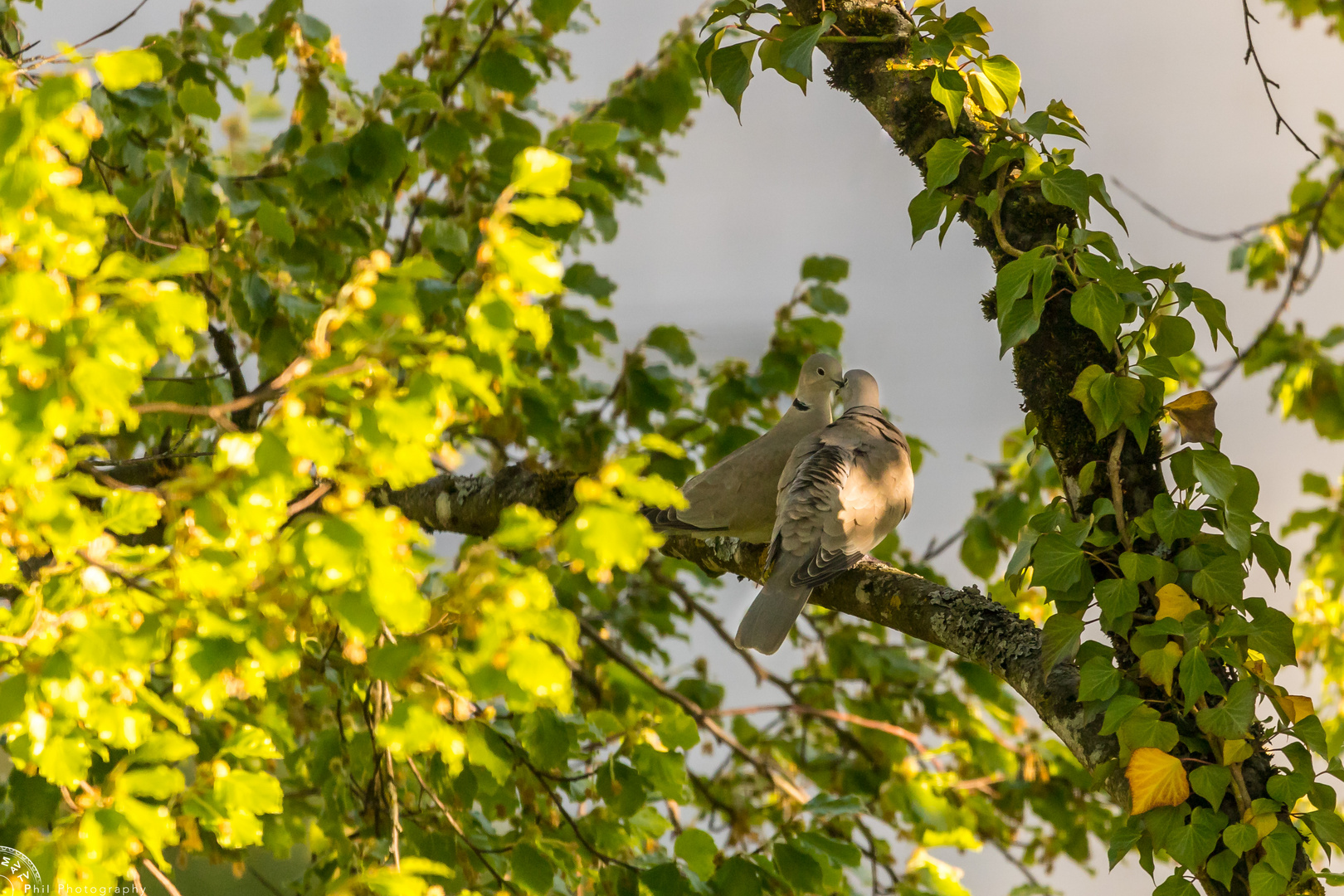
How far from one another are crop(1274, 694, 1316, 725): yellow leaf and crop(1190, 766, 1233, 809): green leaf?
0.26ft

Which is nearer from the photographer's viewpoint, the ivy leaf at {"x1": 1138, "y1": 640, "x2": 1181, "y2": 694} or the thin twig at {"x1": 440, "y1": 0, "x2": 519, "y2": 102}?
the ivy leaf at {"x1": 1138, "y1": 640, "x2": 1181, "y2": 694}

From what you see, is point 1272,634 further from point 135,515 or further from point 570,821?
point 135,515

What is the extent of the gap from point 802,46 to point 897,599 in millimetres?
650

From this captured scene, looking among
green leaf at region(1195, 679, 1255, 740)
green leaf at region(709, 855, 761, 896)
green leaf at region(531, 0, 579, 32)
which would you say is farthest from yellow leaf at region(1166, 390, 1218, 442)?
green leaf at region(531, 0, 579, 32)

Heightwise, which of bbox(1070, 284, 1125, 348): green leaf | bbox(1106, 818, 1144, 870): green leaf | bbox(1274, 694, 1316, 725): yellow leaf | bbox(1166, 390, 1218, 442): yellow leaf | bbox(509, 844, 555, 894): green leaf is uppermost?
bbox(1070, 284, 1125, 348): green leaf

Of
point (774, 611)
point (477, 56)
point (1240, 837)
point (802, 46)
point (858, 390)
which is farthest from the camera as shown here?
point (858, 390)

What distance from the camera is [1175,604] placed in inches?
34.0

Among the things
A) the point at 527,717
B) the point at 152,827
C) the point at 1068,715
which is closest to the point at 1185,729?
the point at 1068,715

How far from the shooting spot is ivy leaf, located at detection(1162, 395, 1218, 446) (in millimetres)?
903

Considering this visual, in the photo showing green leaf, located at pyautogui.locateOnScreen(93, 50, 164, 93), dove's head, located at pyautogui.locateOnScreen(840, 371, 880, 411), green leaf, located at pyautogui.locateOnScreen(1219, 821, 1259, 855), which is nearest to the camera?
green leaf, located at pyautogui.locateOnScreen(93, 50, 164, 93)

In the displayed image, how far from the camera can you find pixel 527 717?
121 centimetres

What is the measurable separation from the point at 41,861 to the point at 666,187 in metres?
3.61

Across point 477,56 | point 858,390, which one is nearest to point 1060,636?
point 858,390

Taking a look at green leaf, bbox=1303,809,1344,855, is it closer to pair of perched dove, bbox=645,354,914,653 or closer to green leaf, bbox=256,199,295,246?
pair of perched dove, bbox=645,354,914,653
